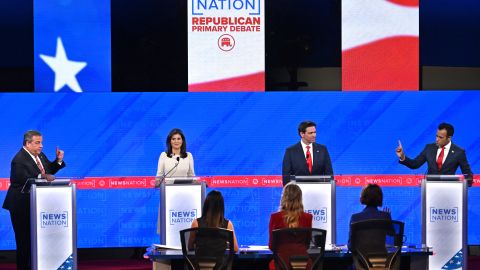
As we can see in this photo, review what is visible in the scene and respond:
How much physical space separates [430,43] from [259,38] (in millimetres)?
2208

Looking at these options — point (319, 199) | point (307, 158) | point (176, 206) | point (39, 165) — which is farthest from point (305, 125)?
point (39, 165)

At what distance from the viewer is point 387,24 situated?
10.0 meters

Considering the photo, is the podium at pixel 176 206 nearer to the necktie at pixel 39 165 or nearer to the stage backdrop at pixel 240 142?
the necktie at pixel 39 165

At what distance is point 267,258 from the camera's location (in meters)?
6.17

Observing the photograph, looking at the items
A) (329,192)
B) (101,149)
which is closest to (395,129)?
(329,192)

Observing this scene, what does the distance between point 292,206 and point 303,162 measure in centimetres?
239

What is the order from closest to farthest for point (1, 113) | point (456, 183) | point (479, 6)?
point (456, 183) < point (1, 113) < point (479, 6)

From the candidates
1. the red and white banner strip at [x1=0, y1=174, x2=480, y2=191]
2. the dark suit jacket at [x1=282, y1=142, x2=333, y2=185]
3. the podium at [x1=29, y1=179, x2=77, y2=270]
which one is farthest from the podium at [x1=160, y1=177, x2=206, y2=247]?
the red and white banner strip at [x1=0, y1=174, x2=480, y2=191]

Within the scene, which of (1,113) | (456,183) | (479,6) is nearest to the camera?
(456,183)

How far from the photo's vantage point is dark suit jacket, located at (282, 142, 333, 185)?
8.40m

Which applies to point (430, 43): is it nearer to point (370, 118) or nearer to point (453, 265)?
point (370, 118)

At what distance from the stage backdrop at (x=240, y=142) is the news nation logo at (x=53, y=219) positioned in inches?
101

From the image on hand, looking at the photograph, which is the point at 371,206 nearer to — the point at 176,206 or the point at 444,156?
the point at 176,206

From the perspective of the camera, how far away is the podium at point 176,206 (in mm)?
7703
